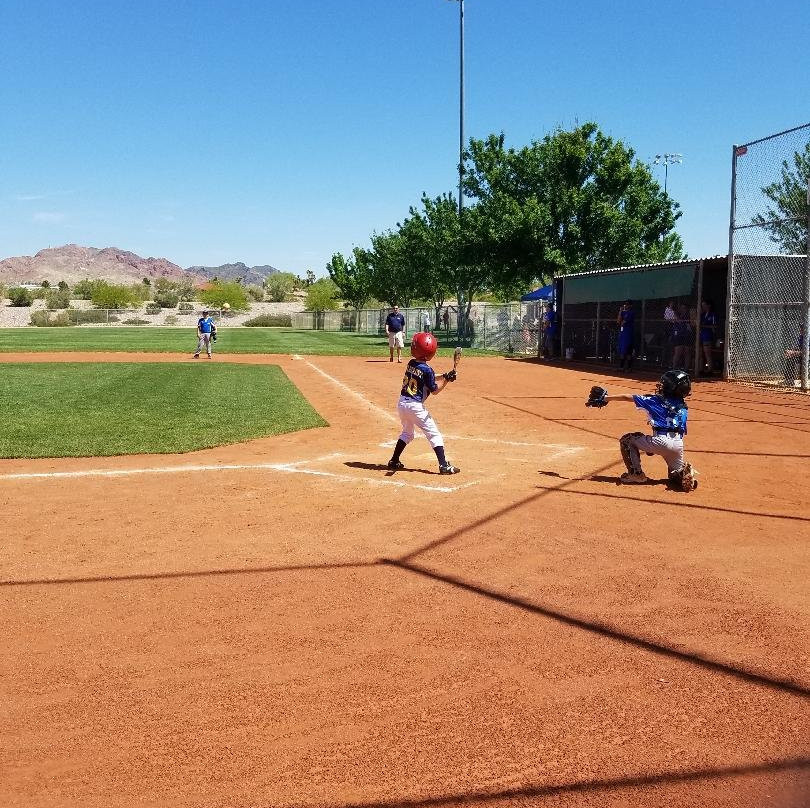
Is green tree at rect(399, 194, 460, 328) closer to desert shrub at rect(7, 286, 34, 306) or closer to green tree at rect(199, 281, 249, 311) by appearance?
green tree at rect(199, 281, 249, 311)

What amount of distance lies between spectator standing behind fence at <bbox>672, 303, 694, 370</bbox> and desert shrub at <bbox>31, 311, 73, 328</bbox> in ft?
238

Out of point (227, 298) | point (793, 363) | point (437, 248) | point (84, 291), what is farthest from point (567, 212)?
point (84, 291)

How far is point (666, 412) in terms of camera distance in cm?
777

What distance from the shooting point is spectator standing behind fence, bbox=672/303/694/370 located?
21609mm

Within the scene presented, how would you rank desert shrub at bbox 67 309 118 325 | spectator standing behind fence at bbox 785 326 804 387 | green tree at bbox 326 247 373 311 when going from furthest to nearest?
desert shrub at bbox 67 309 118 325 → green tree at bbox 326 247 373 311 → spectator standing behind fence at bbox 785 326 804 387

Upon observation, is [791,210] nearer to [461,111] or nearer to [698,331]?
[698,331]

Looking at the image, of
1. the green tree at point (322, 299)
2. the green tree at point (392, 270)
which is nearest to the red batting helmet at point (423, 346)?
the green tree at point (392, 270)

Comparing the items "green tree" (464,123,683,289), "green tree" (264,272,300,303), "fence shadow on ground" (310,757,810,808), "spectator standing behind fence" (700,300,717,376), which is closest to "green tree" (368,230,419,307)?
"green tree" (464,123,683,289)

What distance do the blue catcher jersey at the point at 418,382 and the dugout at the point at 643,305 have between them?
14251mm

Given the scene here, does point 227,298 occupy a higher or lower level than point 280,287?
lower

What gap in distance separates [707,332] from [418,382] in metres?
14.7

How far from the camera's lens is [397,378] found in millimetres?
20438

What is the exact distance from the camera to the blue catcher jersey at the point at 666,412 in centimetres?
777

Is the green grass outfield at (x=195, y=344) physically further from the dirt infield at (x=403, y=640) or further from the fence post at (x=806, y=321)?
the dirt infield at (x=403, y=640)
